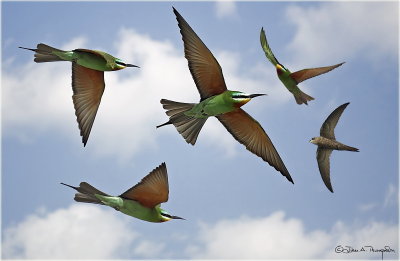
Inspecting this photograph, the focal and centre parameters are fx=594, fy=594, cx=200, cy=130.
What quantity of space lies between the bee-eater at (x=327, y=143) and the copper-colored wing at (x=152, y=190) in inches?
182

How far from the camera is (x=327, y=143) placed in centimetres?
1191

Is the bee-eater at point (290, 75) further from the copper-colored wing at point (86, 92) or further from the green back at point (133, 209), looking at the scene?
the green back at point (133, 209)

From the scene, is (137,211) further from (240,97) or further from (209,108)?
(240,97)

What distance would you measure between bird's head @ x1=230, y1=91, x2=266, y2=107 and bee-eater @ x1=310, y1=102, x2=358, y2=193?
372cm

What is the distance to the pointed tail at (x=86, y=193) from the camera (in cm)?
823

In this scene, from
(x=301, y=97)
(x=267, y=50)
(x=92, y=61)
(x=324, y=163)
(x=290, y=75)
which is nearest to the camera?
(x=92, y=61)

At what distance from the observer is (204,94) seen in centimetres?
900

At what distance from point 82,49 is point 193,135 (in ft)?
7.53

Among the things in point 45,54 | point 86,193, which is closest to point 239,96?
point 86,193

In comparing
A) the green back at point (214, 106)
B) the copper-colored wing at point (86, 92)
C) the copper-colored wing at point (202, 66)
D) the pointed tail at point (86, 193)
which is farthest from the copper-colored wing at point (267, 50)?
the pointed tail at point (86, 193)

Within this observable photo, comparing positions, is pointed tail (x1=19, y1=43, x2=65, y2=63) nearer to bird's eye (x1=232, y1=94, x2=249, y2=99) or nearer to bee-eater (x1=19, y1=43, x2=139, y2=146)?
bee-eater (x1=19, y1=43, x2=139, y2=146)

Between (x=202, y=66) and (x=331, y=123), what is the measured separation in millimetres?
4386

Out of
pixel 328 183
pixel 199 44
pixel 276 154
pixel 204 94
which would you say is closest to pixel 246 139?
pixel 276 154

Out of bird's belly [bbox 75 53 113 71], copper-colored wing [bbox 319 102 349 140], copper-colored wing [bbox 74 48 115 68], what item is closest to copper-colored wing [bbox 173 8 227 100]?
Result: copper-colored wing [bbox 74 48 115 68]
